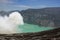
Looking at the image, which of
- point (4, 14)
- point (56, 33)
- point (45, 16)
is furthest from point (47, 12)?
point (4, 14)

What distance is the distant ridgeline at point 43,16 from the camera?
1.34 m

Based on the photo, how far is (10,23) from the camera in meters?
1.35

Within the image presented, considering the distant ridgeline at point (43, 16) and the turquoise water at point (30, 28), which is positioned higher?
the distant ridgeline at point (43, 16)

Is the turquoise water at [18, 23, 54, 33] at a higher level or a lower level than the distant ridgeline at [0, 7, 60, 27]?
lower

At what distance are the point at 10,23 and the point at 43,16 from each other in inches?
11.5

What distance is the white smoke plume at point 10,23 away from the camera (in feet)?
4.41

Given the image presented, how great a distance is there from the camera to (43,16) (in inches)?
53.1

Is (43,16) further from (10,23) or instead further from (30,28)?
(10,23)

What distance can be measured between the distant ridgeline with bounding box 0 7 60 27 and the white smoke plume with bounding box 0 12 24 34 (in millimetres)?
39

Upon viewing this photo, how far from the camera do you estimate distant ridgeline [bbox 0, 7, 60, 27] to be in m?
1.34

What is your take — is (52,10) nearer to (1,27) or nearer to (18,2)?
(18,2)

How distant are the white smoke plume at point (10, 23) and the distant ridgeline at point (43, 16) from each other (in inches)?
1.5

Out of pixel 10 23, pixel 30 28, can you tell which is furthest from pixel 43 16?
pixel 10 23

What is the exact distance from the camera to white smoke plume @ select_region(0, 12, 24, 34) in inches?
52.9
